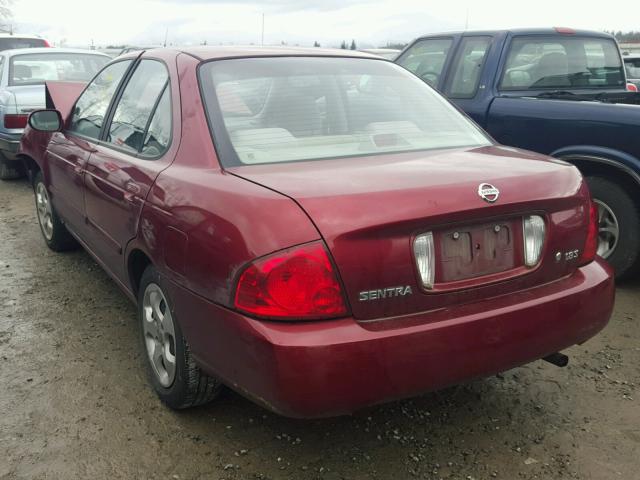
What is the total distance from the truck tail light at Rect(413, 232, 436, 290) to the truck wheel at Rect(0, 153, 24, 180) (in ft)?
24.2

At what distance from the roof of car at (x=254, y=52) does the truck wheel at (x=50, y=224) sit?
232 cm

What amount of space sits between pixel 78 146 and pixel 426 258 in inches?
103

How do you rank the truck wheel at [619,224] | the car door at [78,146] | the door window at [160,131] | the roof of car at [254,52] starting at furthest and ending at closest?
the truck wheel at [619,224] < the car door at [78,146] < the roof of car at [254,52] < the door window at [160,131]

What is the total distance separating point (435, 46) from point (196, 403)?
449 centimetres

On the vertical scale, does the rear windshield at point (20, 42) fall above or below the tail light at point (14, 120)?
above

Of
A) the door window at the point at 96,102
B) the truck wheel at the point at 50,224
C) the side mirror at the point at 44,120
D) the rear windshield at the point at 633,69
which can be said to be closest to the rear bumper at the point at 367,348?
the door window at the point at 96,102

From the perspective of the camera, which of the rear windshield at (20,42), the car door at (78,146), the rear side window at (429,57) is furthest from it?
the rear windshield at (20,42)

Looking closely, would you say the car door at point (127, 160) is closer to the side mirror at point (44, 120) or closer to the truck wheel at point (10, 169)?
the side mirror at point (44, 120)

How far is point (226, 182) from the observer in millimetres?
2352

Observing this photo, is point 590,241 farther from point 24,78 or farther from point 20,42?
point 20,42

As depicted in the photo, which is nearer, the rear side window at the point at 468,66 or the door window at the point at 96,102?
the door window at the point at 96,102

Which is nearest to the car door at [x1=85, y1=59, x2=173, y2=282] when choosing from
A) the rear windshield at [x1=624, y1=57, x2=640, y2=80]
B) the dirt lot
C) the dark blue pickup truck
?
the dirt lot

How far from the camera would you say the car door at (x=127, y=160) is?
2.88 meters

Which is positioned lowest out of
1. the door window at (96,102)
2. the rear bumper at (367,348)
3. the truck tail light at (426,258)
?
the rear bumper at (367,348)
